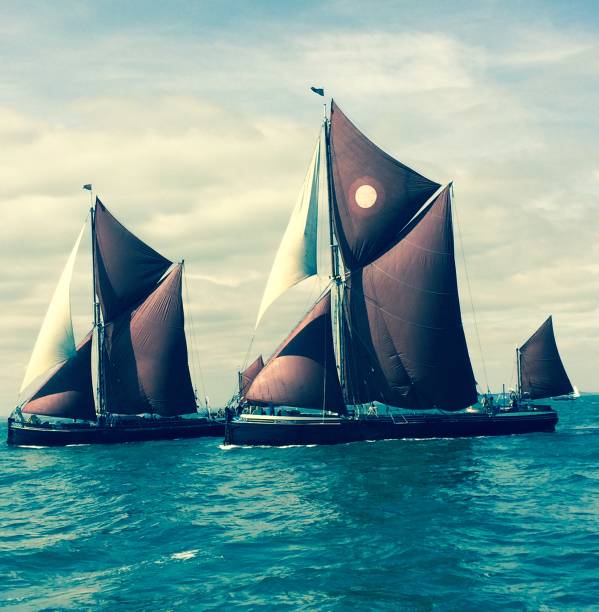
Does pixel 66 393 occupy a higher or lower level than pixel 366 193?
lower

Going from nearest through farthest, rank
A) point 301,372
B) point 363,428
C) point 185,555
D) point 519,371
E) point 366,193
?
point 185,555
point 301,372
point 363,428
point 366,193
point 519,371

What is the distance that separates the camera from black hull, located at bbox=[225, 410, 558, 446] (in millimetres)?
53719

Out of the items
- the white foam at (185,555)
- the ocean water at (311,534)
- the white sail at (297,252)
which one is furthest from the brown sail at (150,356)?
the white foam at (185,555)

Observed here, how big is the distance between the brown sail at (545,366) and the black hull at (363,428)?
21.6 m

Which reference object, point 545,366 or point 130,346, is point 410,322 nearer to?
point 130,346

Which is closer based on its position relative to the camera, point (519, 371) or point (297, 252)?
point (297, 252)

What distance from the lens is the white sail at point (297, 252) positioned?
177 feet

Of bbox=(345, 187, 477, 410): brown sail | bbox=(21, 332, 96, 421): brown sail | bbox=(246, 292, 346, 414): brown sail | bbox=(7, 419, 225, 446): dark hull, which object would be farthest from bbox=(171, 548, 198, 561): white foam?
bbox=(7, 419, 225, 446): dark hull

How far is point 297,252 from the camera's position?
54.3 meters

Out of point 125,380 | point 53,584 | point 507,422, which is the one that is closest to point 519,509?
point 53,584

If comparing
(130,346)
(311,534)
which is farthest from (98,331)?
(311,534)

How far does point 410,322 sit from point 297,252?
10.4 meters

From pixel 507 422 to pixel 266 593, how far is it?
45.5m

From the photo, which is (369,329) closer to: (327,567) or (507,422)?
(507,422)
